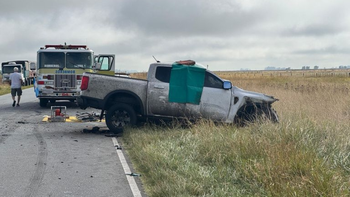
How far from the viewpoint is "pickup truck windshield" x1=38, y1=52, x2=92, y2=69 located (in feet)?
59.3

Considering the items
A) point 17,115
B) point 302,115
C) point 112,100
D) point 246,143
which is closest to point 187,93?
point 112,100

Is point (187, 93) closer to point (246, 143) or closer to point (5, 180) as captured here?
point (246, 143)

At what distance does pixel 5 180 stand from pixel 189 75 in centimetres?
597

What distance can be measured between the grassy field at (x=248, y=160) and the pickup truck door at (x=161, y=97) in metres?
1.14

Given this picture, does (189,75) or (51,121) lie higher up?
(189,75)

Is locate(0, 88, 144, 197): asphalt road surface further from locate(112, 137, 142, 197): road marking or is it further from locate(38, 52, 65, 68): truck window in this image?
locate(38, 52, 65, 68): truck window

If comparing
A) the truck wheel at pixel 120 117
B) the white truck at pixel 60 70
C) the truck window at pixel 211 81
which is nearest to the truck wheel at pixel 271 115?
the truck window at pixel 211 81

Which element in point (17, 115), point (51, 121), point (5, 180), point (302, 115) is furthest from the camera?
point (17, 115)

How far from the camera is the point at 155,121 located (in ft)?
39.3

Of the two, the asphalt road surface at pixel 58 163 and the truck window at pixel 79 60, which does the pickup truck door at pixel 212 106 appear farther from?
the truck window at pixel 79 60

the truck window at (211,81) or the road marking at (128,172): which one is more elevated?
the truck window at (211,81)

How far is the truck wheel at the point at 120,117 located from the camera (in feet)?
38.1

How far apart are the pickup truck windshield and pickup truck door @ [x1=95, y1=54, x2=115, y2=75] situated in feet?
1.85

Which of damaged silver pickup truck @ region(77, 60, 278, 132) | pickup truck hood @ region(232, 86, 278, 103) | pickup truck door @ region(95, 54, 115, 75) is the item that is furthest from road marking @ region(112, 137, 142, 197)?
pickup truck door @ region(95, 54, 115, 75)
